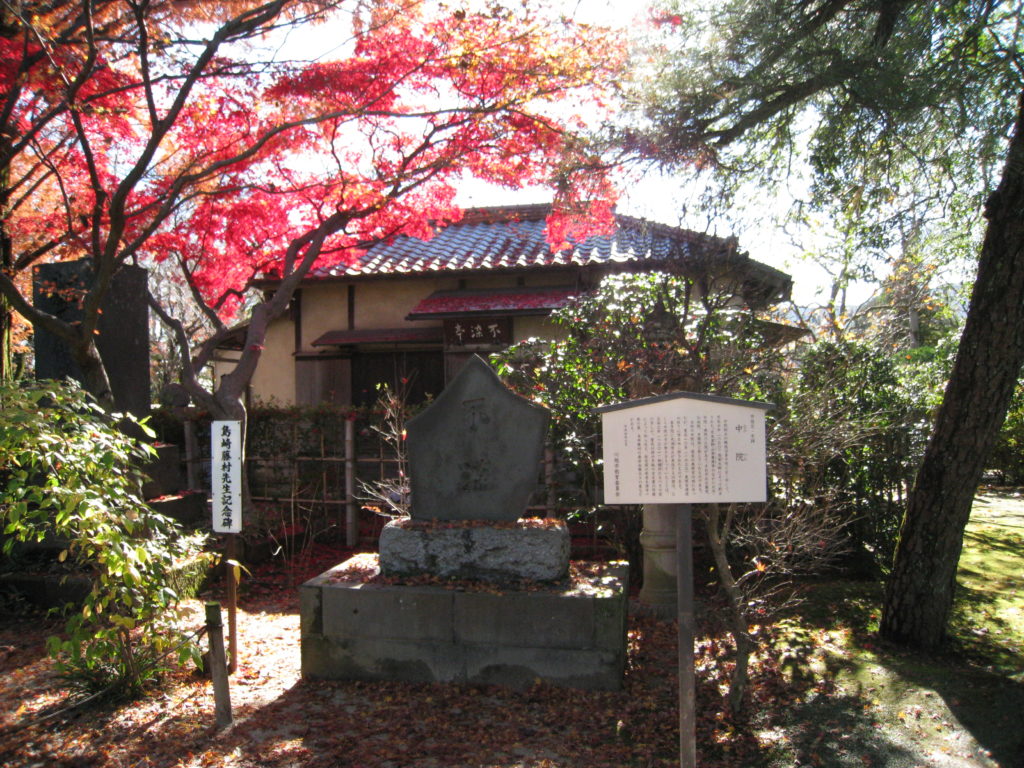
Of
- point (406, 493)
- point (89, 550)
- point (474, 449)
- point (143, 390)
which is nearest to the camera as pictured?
point (89, 550)

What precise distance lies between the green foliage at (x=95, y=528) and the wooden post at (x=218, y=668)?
0.45 ft

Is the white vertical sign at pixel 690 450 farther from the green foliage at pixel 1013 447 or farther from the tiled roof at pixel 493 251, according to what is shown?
the green foliage at pixel 1013 447

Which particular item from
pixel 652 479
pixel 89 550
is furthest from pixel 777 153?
pixel 89 550

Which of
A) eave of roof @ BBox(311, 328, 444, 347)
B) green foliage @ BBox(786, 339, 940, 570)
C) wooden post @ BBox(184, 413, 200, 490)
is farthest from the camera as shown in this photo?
eave of roof @ BBox(311, 328, 444, 347)

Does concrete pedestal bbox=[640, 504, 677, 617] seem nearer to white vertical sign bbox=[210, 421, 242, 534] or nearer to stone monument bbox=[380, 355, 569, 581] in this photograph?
stone monument bbox=[380, 355, 569, 581]

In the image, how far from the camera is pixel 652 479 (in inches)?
138

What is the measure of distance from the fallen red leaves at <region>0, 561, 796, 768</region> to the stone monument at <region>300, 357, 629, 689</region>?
0.17m

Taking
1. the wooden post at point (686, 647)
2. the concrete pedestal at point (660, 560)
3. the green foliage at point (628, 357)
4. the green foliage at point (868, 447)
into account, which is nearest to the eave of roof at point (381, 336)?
the green foliage at point (628, 357)

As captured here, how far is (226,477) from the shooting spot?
477cm

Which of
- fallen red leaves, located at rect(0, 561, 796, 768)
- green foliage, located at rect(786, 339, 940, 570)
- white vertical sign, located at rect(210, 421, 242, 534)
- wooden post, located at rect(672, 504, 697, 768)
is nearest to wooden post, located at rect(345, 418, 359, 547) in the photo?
fallen red leaves, located at rect(0, 561, 796, 768)

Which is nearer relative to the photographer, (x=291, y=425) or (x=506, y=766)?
(x=506, y=766)

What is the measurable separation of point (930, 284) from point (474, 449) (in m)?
13.8

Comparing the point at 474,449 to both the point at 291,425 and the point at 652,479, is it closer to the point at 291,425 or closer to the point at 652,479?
the point at 652,479

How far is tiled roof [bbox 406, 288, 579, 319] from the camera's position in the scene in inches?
405
